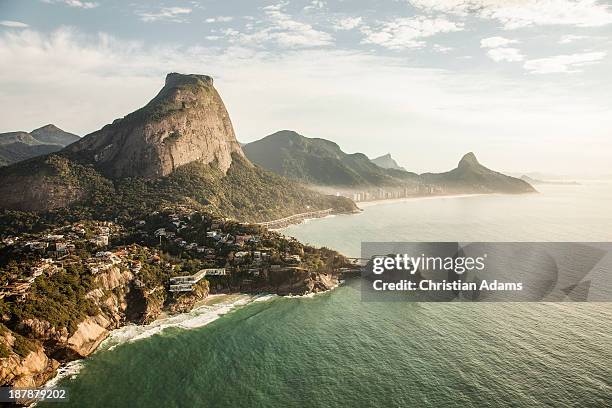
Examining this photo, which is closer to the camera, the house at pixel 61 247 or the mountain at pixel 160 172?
the house at pixel 61 247

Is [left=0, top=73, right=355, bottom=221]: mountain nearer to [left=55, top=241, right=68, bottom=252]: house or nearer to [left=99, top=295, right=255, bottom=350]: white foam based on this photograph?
[left=55, top=241, right=68, bottom=252]: house

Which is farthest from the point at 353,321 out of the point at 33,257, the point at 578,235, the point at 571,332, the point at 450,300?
the point at 578,235

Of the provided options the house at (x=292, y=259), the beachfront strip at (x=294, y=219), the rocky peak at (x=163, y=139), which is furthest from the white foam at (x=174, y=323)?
the rocky peak at (x=163, y=139)

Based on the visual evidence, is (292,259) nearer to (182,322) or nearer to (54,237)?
(182,322)

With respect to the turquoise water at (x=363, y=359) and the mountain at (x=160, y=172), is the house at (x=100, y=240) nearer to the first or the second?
the mountain at (x=160, y=172)

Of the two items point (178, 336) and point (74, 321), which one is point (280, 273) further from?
point (74, 321)

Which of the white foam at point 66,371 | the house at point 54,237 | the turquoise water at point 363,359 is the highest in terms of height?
the house at point 54,237
